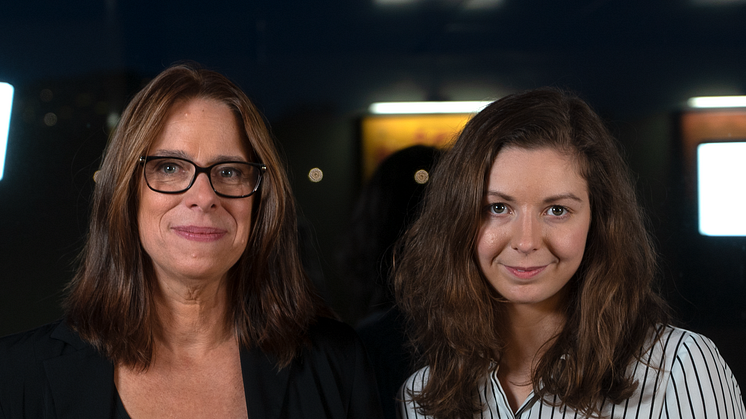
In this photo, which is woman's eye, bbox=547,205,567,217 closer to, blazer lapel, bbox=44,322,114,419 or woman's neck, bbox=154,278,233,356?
woman's neck, bbox=154,278,233,356

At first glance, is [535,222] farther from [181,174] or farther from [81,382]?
[81,382]

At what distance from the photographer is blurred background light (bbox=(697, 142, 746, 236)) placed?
2441mm

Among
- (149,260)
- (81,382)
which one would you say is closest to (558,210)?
(149,260)

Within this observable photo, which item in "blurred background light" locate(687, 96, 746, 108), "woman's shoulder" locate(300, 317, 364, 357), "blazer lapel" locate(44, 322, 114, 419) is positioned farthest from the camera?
"blurred background light" locate(687, 96, 746, 108)

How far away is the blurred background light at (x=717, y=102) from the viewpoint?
7.99ft

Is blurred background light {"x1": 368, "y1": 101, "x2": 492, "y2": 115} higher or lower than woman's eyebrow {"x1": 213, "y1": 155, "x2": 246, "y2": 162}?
higher

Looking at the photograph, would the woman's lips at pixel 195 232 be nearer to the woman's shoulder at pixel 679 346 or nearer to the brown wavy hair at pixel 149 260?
the brown wavy hair at pixel 149 260

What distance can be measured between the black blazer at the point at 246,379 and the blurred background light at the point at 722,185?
4.89ft

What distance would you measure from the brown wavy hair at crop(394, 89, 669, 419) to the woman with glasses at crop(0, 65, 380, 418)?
12.5 inches

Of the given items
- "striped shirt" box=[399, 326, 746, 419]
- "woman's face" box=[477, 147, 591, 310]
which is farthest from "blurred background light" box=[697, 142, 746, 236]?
"woman's face" box=[477, 147, 591, 310]

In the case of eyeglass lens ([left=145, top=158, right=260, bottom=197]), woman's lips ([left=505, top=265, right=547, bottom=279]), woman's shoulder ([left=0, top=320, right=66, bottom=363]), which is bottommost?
woman's shoulder ([left=0, top=320, right=66, bottom=363])

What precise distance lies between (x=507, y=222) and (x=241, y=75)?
1.25m

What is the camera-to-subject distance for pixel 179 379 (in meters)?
1.85

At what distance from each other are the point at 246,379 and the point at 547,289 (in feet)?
3.01
